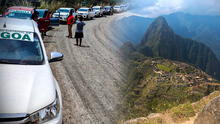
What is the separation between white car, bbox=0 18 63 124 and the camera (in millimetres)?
3643

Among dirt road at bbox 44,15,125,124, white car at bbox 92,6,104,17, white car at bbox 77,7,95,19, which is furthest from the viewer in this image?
white car at bbox 92,6,104,17

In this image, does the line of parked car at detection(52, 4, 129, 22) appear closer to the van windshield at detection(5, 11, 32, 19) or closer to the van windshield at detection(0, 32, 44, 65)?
the van windshield at detection(5, 11, 32, 19)

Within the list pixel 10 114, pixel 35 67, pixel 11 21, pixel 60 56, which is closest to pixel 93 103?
pixel 60 56

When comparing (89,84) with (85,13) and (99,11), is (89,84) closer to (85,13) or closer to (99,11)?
(85,13)

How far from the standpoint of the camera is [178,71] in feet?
90.1

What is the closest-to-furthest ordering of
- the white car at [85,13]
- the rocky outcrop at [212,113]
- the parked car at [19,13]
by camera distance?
the rocky outcrop at [212,113] → the parked car at [19,13] → the white car at [85,13]

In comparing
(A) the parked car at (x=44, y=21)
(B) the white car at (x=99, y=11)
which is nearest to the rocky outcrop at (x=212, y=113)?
(A) the parked car at (x=44, y=21)

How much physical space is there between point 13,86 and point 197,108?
23.7 feet

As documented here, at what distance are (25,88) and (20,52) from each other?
144 cm

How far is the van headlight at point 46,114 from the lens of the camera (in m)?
3.67

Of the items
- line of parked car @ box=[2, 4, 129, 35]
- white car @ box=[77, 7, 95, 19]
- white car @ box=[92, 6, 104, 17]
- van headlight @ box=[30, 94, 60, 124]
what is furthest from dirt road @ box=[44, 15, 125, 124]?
white car @ box=[92, 6, 104, 17]

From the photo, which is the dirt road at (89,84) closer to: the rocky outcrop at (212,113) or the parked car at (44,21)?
the rocky outcrop at (212,113)

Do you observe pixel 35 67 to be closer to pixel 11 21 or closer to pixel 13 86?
pixel 13 86

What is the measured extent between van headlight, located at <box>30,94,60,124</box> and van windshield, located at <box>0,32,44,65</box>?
139 cm
